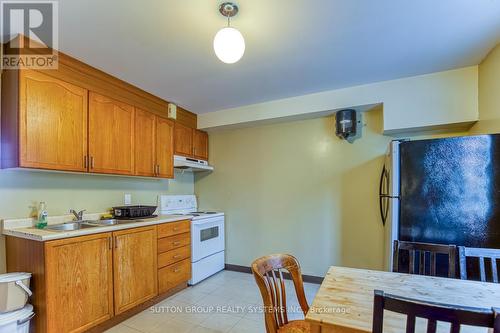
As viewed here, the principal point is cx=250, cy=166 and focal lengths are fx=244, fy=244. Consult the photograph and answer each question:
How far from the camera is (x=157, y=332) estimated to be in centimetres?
210

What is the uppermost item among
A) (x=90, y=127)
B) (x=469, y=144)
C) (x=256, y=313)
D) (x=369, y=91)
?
(x=369, y=91)

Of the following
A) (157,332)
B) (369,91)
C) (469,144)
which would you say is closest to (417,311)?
(469,144)

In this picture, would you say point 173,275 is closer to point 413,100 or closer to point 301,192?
point 301,192

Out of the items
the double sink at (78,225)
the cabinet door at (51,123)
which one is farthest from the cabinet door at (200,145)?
the cabinet door at (51,123)

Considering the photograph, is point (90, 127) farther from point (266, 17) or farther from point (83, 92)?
point (266, 17)

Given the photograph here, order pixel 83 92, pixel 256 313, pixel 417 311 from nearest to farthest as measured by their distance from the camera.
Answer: pixel 417 311, pixel 83 92, pixel 256 313

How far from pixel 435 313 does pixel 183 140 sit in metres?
3.27

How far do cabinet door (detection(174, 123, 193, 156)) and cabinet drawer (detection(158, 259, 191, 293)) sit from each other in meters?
1.45

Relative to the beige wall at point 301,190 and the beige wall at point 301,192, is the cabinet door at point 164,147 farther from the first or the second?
the beige wall at point 301,192

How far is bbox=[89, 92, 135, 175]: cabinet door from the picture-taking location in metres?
2.32

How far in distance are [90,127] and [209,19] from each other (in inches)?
59.5

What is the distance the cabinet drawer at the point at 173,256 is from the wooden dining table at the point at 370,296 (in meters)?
1.89

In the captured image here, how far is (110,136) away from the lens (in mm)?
2477

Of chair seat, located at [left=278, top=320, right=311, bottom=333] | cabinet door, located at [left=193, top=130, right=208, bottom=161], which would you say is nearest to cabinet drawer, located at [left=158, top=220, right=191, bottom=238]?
cabinet door, located at [left=193, top=130, right=208, bottom=161]
